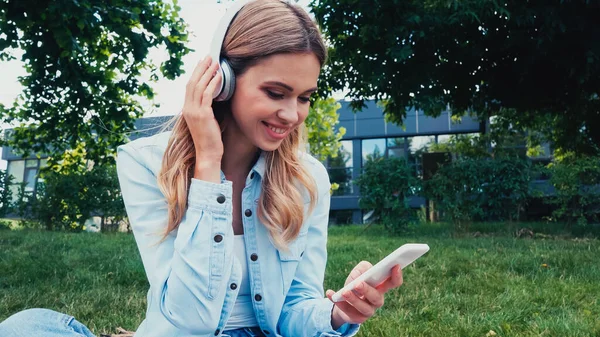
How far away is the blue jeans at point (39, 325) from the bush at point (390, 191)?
9.45 meters

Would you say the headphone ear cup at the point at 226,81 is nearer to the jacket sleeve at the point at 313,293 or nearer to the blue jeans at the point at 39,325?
the jacket sleeve at the point at 313,293

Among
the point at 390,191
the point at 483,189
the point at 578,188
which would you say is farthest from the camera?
the point at 578,188

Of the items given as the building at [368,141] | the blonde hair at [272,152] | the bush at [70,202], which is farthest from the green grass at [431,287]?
the building at [368,141]

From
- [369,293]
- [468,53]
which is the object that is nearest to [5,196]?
[468,53]

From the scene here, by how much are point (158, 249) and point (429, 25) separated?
8.87 m

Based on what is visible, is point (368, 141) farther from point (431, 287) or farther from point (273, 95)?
point (273, 95)

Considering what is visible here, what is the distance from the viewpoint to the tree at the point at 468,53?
9.53 meters

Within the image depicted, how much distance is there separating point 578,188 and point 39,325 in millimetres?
12075

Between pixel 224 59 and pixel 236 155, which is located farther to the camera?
pixel 236 155

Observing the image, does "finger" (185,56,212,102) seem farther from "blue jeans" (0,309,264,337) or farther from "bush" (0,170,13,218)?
"bush" (0,170,13,218)

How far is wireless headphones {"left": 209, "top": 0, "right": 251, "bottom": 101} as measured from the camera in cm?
204

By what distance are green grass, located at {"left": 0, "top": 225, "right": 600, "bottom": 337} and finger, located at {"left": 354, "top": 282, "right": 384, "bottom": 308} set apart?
1.93 metres

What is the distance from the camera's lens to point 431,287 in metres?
5.12

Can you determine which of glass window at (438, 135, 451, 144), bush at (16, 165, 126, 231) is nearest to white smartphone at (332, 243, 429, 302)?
bush at (16, 165, 126, 231)
